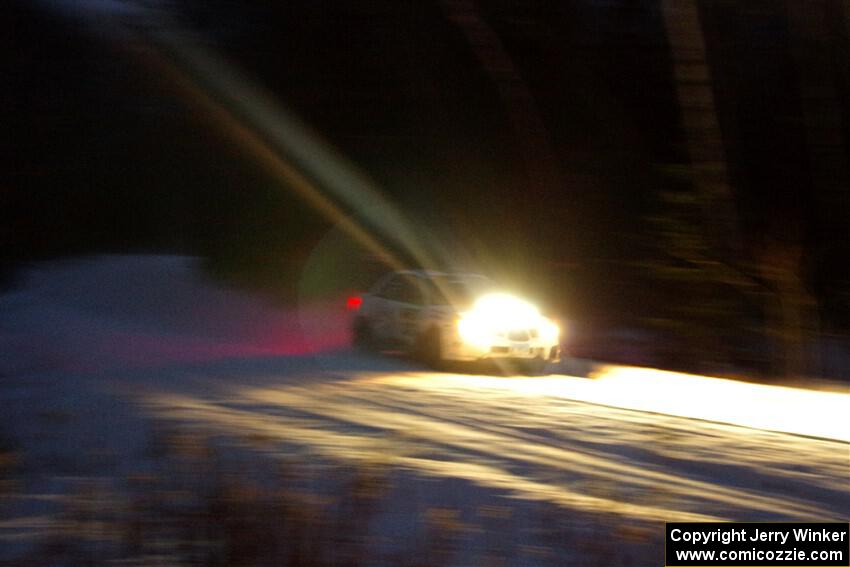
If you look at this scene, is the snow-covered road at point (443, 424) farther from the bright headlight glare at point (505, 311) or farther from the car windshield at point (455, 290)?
the car windshield at point (455, 290)

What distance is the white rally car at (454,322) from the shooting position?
14.9 meters

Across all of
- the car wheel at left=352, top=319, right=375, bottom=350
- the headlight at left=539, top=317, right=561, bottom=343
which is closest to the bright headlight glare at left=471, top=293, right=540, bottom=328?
the headlight at left=539, top=317, right=561, bottom=343

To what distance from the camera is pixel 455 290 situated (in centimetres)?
1577

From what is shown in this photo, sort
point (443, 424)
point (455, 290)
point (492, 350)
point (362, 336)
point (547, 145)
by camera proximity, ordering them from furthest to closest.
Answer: point (547, 145) → point (362, 336) → point (455, 290) → point (492, 350) → point (443, 424)

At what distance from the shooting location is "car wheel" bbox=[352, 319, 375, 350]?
54.9 ft

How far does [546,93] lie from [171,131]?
32.4ft

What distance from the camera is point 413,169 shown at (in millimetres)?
24375

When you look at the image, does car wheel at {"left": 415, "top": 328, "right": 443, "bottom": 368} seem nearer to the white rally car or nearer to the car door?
the white rally car

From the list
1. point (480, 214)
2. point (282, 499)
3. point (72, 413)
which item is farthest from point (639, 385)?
point (480, 214)

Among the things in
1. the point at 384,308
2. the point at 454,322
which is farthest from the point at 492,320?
the point at 384,308

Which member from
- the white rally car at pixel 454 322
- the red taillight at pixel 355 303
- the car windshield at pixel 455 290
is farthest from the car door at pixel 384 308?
the car windshield at pixel 455 290

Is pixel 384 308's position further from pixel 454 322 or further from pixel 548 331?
pixel 548 331

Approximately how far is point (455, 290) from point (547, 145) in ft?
25.1

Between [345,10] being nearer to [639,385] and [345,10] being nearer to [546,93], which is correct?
[546,93]
